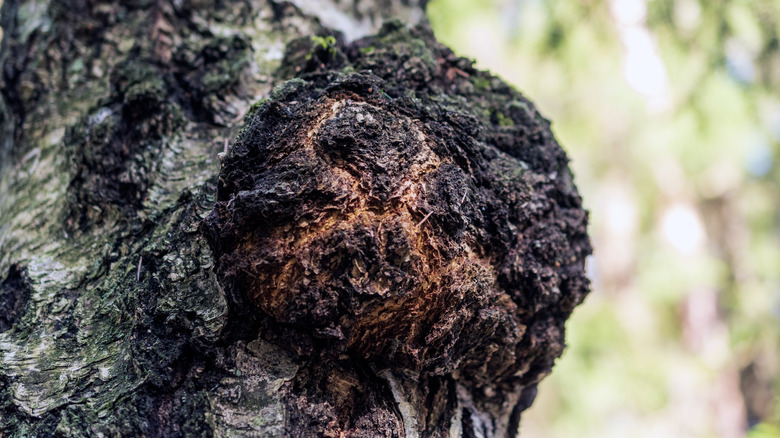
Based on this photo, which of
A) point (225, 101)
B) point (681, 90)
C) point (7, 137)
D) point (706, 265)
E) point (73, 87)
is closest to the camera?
point (225, 101)

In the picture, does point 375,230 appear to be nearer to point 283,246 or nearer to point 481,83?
point 283,246

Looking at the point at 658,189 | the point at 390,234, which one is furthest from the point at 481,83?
the point at 658,189

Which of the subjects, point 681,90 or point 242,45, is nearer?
point 242,45

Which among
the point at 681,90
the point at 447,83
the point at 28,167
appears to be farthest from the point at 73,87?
the point at 681,90

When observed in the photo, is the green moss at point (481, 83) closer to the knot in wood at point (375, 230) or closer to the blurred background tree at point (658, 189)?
the knot in wood at point (375, 230)

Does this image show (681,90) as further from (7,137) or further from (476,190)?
(7,137)

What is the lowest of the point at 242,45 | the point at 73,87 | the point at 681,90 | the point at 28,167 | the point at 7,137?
the point at 28,167

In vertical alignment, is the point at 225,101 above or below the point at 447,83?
below

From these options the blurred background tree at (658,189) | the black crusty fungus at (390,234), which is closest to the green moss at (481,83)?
the black crusty fungus at (390,234)
